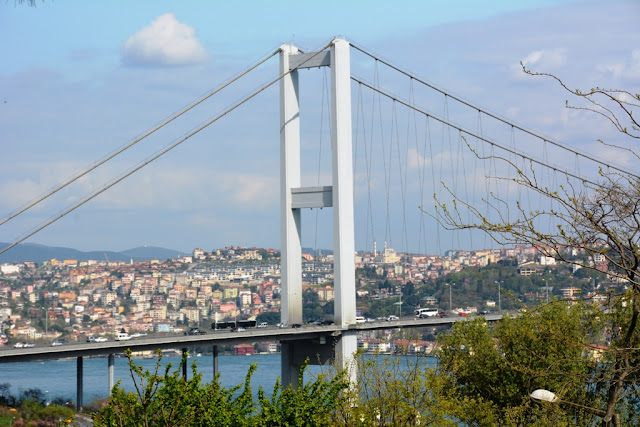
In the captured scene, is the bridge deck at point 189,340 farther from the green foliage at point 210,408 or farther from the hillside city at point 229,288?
the hillside city at point 229,288

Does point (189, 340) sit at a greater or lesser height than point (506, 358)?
greater

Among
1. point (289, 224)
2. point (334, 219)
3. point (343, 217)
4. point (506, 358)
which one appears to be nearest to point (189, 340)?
point (289, 224)

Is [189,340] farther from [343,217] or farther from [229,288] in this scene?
[229,288]

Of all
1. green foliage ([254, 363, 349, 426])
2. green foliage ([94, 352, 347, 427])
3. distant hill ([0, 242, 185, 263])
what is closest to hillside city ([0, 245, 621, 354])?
distant hill ([0, 242, 185, 263])

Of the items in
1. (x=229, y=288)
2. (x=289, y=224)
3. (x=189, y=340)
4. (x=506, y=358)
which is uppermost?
(x=229, y=288)

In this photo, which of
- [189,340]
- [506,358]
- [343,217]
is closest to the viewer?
[506,358]

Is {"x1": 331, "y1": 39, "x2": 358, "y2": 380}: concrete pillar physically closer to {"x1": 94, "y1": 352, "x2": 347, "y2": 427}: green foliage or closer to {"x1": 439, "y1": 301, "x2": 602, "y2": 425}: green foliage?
{"x1": 439, "y1": 301, "x2": 602, "y2": 425}: green foliage
